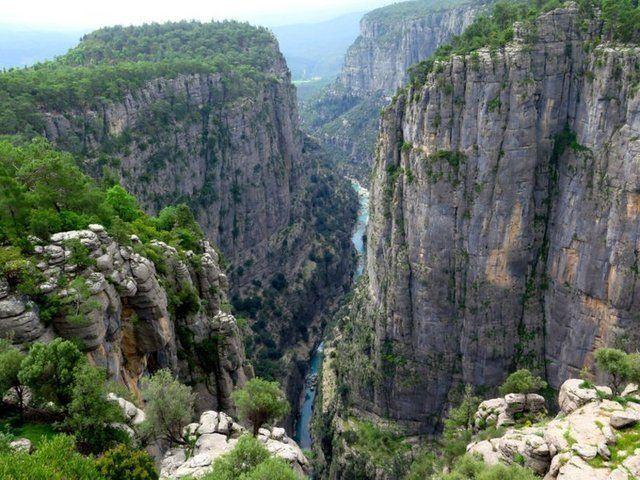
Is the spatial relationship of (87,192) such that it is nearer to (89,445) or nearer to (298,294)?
(89,445)

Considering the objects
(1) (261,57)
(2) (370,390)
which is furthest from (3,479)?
(1) (261,57)

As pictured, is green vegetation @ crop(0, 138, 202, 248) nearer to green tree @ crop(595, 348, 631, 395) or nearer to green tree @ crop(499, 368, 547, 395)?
green tree @ crop(499, 368, 547, 395)

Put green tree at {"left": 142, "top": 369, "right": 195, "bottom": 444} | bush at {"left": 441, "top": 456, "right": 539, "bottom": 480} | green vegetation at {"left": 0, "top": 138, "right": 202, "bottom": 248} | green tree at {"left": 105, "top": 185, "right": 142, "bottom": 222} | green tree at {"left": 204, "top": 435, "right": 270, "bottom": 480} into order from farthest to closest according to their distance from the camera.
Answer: green tree at {"left": 105, "top": 185, "right": 142, "bottom": 222}
green vegetation at {"left": 0, "top": 138, "right": 202, "bottom": 248}
green tree at {"left": 142, "top": 369, "right": 195, "bottom": 444}
bush at {"left": 441, "top": 456, "right": 539, "bottom": 480}
green tree at {"left": 204, "top": 435, "right": 270, "bottom": 480}

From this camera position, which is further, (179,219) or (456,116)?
(456,116)

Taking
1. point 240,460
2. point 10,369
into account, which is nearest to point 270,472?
point 240,460

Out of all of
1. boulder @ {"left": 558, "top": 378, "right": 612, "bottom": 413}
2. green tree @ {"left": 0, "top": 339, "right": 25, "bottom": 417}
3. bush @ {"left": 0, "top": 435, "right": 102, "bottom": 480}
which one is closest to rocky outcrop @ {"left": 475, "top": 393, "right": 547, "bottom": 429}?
boulder @ {"left": 558, "top": 378, "right": 612, "bottom": 413}

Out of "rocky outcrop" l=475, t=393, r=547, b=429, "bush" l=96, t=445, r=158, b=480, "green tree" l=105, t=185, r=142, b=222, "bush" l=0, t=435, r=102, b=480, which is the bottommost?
"rocky outcrop" l=475, t=393, r=547, b=429

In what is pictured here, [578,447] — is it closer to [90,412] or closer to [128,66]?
[90,412]
